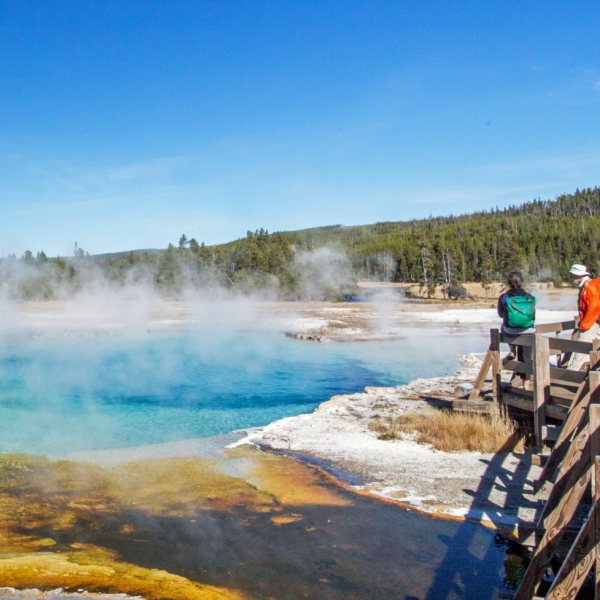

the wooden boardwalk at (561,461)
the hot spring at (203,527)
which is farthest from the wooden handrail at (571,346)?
the hot spring at (203,527)

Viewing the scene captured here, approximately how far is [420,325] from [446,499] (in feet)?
73.7

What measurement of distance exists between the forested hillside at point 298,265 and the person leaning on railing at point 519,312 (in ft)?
129

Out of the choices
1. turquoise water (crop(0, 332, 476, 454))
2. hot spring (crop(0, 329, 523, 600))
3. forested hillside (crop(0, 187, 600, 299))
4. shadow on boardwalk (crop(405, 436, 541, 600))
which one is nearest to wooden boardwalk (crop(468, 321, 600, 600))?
shadow on boardwalk (crop(405, 436, 541, 600))

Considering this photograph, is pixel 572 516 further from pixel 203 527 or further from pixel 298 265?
pixel 298 265

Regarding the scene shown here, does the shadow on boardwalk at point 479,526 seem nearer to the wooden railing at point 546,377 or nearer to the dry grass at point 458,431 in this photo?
the dry grass at point 458,431

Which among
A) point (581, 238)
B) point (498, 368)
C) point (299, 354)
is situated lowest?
point (299, 354)

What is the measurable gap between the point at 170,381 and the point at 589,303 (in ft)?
35.4

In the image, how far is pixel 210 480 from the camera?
6.07 m

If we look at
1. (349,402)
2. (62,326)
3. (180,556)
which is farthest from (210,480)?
(62,326)

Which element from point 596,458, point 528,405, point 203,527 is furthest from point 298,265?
point 596,458

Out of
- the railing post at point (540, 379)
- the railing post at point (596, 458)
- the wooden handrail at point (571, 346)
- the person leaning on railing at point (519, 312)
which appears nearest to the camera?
the railing post at point (596, 458)

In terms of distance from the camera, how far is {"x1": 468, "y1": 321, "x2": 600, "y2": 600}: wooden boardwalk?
264 cm

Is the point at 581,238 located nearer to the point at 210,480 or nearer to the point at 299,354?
the point at 299,354

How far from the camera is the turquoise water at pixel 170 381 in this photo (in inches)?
370
